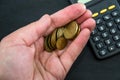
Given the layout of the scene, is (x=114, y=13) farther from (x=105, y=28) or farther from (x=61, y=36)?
(x=61, y=36)

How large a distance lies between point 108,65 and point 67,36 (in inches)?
4.7

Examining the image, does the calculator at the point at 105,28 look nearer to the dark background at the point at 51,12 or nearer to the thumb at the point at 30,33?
the dark background at the point at 51,12

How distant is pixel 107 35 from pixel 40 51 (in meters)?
0.16

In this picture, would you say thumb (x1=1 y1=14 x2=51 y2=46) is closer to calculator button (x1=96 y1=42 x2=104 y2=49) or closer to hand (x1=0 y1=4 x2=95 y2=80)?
hand (x1=0 y1=4 x2=95 y2=80)

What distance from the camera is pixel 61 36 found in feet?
2.50

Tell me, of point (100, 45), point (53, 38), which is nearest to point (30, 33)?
point (53, 38)

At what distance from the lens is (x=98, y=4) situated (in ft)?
2.74

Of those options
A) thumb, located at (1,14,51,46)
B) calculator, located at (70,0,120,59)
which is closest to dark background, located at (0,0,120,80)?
calculator, located at (70,0,120,59)

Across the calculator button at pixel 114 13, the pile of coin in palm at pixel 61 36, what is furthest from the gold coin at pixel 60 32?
the calculator button at pixel 114 13

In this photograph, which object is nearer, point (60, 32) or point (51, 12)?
point (60, 32)

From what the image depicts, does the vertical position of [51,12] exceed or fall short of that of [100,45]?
it exceeds it

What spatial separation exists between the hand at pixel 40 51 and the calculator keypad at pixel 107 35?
0.05 metres

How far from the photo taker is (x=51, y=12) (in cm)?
87

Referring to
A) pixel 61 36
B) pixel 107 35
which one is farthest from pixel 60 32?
pixel 107 35
